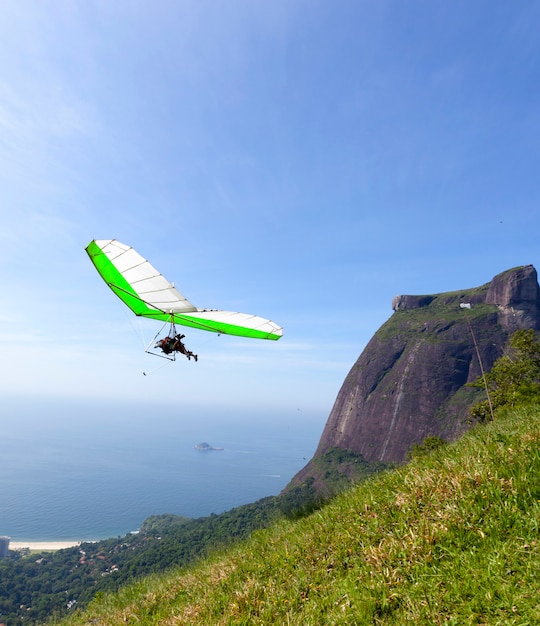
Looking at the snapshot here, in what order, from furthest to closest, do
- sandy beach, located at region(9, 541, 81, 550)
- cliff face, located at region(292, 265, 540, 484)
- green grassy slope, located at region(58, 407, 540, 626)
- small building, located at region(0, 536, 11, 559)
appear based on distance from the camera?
sandy beach, located at region(9, 541, 81, 550), small building, located at region(0, 536, 11, 559), cliff face, located at region(292, 265, 540, 484), green grassy slope, located at region(58, 407, 540, 626)

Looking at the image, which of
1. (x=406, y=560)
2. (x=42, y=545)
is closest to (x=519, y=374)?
(x=406, y=560)

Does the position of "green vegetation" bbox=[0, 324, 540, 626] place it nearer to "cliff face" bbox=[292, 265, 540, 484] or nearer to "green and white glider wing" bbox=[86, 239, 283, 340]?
"green and white glider wing" bbox=[86, 239, 283, 340]

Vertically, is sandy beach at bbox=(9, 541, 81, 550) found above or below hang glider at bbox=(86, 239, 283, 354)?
below

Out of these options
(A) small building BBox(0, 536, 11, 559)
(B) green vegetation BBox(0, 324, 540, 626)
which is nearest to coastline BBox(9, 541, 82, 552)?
(A) small building BBox(0, 536, 11, 559)

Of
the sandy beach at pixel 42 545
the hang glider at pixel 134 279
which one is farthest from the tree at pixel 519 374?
the sandy beach at pixel 42 545

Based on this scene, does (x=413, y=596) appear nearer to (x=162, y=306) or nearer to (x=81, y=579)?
(x=162, y=306)

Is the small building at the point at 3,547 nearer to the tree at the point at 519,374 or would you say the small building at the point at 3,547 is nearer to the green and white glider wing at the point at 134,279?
the green and white glider wing at the point at 134,279

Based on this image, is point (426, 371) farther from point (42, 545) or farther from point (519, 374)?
point (42, 545)
